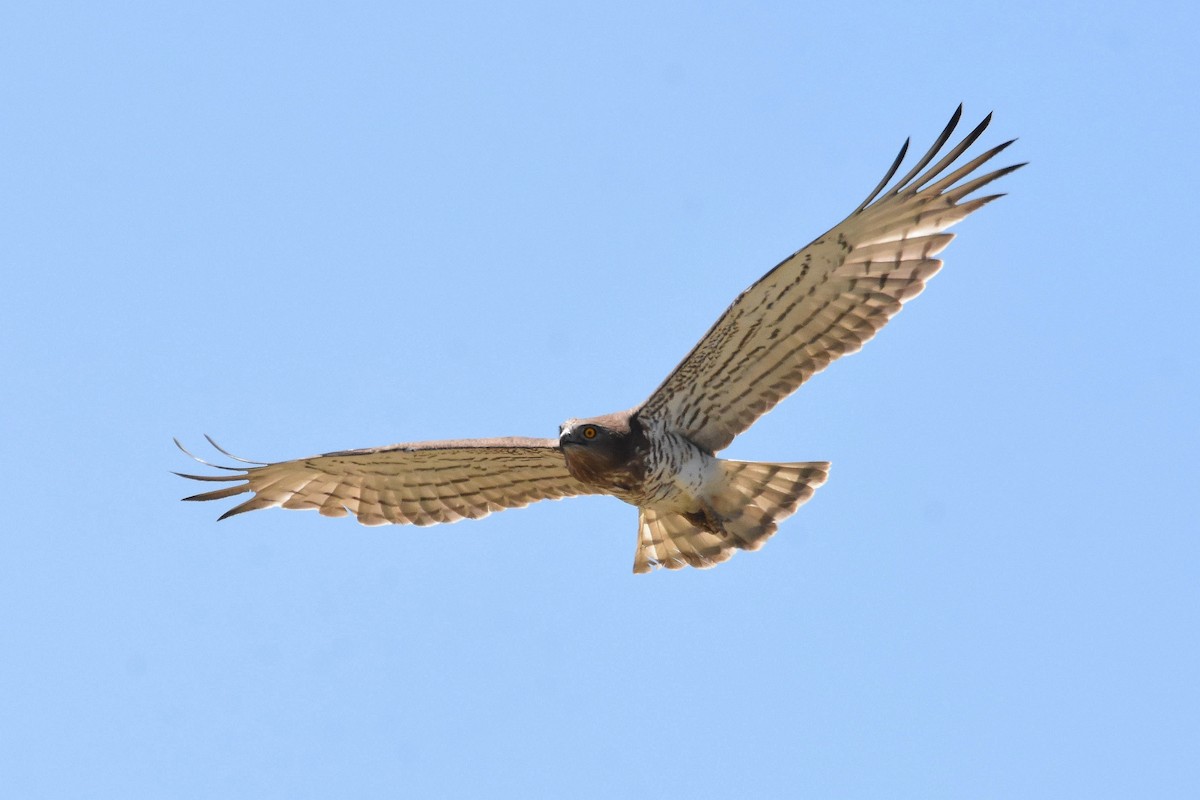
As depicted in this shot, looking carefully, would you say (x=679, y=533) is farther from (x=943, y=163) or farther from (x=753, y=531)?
(x=943, y=163)

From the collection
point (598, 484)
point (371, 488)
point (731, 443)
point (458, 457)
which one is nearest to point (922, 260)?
point (731, 443)

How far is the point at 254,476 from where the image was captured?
13.3 m

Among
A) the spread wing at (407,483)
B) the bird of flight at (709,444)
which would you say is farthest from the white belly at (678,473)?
the spread wing at (407,483)

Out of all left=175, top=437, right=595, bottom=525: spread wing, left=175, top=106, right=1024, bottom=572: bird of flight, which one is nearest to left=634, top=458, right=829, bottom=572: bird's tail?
left=175, top=106, right=1024, bottom=572: bird of flight

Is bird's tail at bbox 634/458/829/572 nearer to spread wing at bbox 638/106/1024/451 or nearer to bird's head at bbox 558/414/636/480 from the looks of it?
spread wing at bbox 638/106/1024/451

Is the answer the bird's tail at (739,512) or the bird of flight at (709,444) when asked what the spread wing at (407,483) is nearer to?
the bird of flight at (709,444)

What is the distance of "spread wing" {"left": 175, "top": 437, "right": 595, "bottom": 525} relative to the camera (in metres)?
13.2

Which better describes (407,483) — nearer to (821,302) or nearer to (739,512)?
(739,512)

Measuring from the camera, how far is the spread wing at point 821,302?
11.8 m

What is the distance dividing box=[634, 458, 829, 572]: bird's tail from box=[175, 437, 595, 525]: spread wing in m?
0.83

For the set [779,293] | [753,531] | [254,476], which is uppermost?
[254,476]

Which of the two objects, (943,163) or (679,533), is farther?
Answer: (679,533)

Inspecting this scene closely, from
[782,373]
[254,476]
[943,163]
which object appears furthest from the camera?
[254,476]

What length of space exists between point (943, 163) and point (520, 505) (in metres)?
4.45
